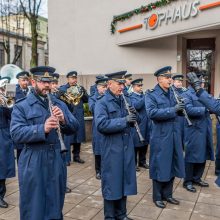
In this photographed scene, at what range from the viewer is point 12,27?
49.1 meters

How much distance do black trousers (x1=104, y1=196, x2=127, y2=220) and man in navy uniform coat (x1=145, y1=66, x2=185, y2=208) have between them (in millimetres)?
860

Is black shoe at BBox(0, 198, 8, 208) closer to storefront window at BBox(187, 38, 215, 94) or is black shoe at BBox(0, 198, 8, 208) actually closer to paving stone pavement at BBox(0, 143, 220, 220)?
paving stone pavement at BBox(0, 143, 220, 220)

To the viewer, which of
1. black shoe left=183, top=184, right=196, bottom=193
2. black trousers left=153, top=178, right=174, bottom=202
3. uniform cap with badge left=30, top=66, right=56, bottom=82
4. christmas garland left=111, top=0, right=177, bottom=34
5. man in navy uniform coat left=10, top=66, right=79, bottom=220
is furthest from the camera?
christmas garland left=111, top=0, right=177, bottom=34

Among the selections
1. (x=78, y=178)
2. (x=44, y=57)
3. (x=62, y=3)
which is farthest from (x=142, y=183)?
(x=44, y=57)

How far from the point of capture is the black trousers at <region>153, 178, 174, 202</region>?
541cm

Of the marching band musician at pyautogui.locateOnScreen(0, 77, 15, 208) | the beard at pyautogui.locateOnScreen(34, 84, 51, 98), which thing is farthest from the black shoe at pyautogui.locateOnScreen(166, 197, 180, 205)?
the beard at pyautogui.locateOnScreen(34, 84, 51, 98)

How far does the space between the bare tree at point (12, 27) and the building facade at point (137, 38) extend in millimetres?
17950

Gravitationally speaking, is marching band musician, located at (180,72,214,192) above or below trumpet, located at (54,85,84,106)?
below

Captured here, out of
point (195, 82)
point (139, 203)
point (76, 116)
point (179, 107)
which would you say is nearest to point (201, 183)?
point (139, 203)

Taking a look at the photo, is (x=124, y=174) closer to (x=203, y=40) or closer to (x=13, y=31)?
(x=203, y=40)

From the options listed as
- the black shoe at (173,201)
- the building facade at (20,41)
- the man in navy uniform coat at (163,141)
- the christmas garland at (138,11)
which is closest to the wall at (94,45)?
the christmas garland at (138,11)

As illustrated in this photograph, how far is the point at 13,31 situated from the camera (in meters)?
49.6

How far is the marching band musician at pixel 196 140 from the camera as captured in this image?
20.0 feet

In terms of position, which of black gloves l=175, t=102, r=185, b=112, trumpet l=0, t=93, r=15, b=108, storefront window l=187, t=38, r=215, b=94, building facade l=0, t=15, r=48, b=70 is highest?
building facade l=0, t=15, r=48, b=70
